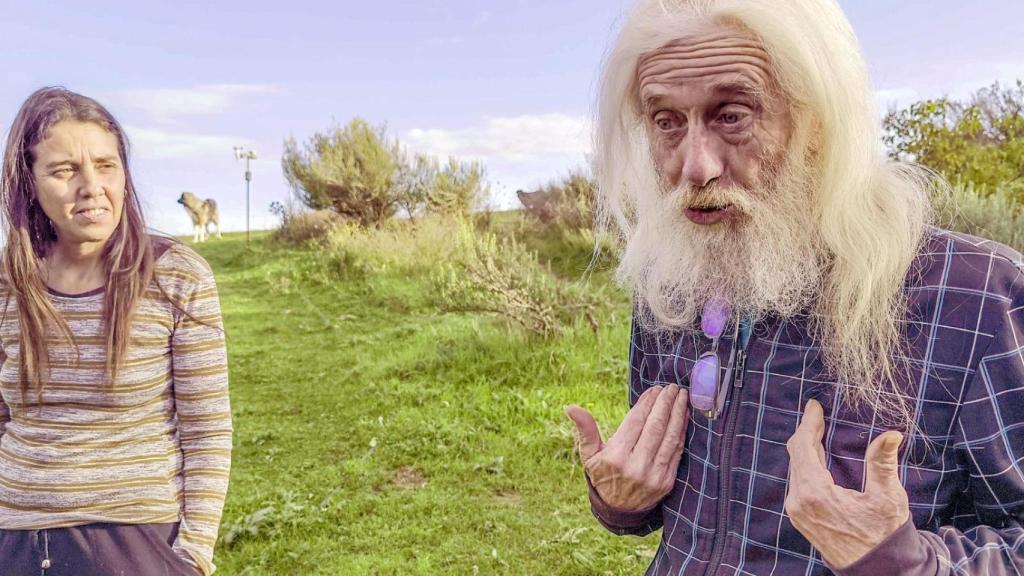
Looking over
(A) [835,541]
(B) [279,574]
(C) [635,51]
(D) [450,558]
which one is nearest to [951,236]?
(A) [835,541]

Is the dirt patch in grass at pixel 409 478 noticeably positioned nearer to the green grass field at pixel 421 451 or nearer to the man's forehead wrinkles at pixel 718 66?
the green grass field at pixel 421 451

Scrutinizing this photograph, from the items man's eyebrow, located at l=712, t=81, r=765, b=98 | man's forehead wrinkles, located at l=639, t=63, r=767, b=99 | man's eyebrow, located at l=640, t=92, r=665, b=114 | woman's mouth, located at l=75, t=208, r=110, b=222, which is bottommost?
woman's mouth, located at l=75, t=208, r=110, b=222

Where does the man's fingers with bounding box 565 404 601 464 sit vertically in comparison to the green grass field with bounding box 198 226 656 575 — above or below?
above

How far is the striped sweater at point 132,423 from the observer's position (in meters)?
1.84

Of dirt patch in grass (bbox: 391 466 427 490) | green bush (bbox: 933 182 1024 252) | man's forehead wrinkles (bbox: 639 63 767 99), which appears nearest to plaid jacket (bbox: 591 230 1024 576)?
man's forehead wrinkles (bbox: 639 63 767 99)

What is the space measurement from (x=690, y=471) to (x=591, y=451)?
217 mm

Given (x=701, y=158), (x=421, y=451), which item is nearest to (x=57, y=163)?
(x=701, y=158)

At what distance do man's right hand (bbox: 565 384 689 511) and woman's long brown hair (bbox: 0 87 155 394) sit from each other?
128 centimetres

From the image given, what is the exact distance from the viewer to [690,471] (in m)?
1.44

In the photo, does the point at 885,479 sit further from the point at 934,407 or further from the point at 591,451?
the point at 591,451

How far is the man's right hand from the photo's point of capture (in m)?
1.44

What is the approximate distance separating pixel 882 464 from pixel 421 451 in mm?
4504

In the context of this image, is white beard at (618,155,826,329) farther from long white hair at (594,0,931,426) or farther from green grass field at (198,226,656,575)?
green grass field at (198,226,656,575)

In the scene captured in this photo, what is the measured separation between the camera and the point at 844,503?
1.12m
